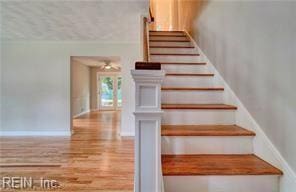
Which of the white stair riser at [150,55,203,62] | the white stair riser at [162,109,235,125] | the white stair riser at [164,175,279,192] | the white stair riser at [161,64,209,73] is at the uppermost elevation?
the white stair riser at [150,55,203,62]

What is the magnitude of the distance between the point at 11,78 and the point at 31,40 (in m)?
1.03

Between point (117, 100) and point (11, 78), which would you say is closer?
point (11, 78)

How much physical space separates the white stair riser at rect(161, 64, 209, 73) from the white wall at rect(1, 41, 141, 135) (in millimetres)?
2578

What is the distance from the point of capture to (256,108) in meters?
1.98

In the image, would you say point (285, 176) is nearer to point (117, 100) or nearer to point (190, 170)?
point (190, 170)

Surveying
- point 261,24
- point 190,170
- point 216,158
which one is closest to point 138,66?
point 190,170

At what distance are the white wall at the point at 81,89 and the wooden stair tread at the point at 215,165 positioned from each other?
8.13m

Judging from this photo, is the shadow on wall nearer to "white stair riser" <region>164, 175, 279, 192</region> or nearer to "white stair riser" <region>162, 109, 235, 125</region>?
"white stair riser" <region>162, 109, 235, 125</region>

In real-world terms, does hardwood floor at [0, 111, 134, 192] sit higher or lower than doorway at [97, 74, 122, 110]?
lower

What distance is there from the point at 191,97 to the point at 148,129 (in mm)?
1379

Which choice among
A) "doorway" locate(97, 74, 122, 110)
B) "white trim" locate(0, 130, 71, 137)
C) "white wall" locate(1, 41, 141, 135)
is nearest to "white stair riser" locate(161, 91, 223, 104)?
"white wall" locate(1, 41, 141, 135)

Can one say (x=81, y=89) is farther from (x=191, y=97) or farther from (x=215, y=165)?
(x=215, y=165)

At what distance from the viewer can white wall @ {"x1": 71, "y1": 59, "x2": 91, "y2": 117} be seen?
9695mm

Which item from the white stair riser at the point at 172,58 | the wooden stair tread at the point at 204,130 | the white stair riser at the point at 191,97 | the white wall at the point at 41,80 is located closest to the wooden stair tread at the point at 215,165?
the wooden stair tread at the point at 204,130
